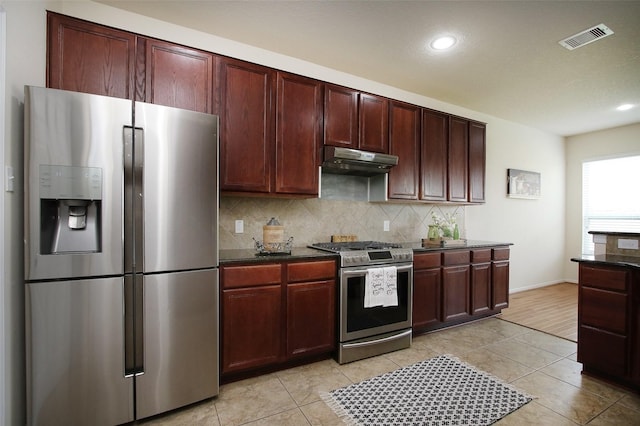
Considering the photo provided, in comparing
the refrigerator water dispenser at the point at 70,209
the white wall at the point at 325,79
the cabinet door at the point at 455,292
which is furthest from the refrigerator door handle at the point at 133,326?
the cabinet door at the point at 455,292

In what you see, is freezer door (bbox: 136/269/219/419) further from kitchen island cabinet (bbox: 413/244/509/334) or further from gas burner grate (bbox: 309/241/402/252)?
kitchen island cabinet (bbox: 413/244/509/334)

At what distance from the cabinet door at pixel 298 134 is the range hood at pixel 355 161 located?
5.6 inches

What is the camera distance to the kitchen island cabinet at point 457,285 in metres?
3.09

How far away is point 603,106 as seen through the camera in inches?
163

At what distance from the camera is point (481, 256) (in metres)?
3.52

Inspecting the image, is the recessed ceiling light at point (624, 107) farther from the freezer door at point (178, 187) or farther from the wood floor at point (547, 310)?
the freezer door at point (178, 187)

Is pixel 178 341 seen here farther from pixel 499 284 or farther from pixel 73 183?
pixel 499 284

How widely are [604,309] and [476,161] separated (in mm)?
2152

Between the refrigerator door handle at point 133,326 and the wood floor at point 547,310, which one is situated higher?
the refrigerator door handle at point 133,326

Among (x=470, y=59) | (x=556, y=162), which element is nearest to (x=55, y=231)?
(x=470, y=59)

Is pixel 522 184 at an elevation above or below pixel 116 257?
above

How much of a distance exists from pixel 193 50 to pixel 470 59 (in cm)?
249

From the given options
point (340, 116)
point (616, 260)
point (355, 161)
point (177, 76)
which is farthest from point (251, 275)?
point (616, 260)

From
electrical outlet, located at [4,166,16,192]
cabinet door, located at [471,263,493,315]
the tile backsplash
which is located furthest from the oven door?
electrical outlet, located at [4,166,16,192]
